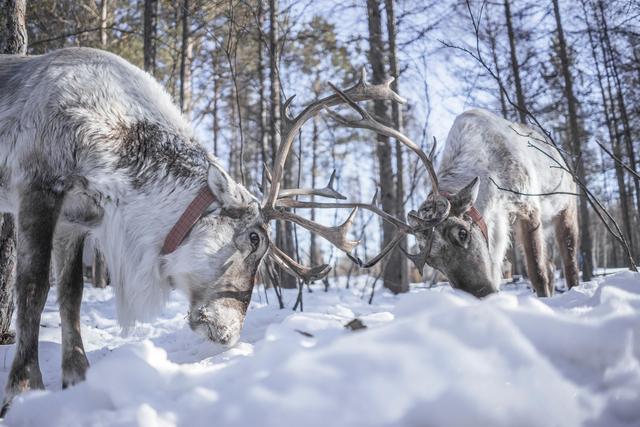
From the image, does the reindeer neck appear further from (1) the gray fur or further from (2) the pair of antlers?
(2) the pair of antlers

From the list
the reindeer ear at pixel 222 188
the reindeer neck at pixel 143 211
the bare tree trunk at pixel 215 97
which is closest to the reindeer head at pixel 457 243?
the reindeer ear at pixel 222 188

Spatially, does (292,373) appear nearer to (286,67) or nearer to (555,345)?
(555,345)

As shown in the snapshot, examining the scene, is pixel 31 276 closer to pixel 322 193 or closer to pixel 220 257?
pixel 220 257

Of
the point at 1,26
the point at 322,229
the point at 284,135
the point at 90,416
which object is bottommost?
the point at 90,416

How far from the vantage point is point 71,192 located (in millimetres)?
2697

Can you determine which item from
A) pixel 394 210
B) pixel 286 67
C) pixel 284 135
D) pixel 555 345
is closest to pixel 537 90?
pixel 286 67

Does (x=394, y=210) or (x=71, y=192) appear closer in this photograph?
(x=71, y=192)

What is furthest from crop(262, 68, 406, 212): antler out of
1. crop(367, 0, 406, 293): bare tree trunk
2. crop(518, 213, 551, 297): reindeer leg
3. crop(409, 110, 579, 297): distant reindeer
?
crop(367, 0, 406, 293): bare tree trunk

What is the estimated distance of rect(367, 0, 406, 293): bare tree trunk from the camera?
7.43 metres

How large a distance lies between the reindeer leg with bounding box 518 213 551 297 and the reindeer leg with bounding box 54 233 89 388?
13.9 feet

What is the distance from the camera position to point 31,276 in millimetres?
2447

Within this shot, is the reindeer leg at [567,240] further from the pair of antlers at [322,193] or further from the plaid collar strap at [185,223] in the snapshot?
the plaid collar strap at [185,223]

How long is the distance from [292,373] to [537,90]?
40.8 feet

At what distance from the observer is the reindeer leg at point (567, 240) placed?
19.5ft
